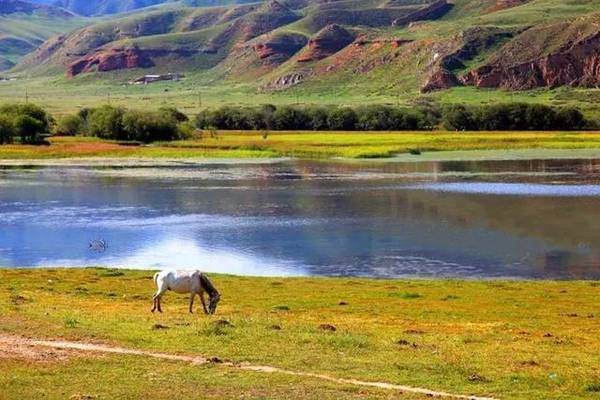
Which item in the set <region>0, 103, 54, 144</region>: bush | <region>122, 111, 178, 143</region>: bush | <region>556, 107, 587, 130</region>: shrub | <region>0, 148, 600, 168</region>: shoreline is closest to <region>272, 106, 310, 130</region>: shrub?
<region>122, 111, 178, 143</region>: bush

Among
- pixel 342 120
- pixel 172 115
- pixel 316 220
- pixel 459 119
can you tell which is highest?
pixel 172 115

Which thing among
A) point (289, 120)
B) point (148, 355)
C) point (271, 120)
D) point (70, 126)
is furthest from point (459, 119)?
point (148, 355)

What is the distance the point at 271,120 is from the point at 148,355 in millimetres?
129529

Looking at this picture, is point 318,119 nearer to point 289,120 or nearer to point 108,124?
point 289,120

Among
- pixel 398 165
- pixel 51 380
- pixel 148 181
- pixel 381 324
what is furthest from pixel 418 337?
pixel 398 165

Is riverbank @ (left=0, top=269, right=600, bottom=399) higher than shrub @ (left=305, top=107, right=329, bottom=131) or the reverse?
the reverse

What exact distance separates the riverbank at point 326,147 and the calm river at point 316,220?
50.7ft

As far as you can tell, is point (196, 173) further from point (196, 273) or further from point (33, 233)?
point (196, 273)

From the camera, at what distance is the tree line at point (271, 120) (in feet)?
411

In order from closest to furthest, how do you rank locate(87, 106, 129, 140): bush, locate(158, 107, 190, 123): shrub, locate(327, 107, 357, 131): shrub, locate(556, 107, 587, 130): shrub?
locate(87, 106, 129, 140): bush, locate(158, 107, 190, 123): shrub, locate(556, 107, 587, 130): shrub, locate(327, 107, 357, 131): shrub

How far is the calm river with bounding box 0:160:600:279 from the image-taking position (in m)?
44.2

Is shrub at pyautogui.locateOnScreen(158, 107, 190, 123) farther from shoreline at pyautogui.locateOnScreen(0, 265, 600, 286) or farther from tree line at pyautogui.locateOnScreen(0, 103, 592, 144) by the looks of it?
shoreline at pyautogui.locateOnScreen(0, 265, 600, 286)

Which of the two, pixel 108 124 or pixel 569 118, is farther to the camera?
pixel 569 118

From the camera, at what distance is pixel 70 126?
136m
